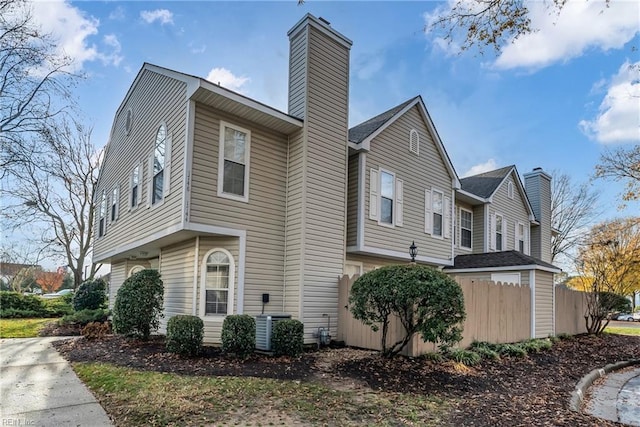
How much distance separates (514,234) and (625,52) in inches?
503

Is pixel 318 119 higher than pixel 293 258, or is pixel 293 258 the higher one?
pixel 318 119

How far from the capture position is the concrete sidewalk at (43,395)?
479 centimetres

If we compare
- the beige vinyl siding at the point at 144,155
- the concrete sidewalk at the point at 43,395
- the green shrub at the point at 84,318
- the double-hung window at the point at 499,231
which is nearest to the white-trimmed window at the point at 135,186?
the beige vinyl siding at the point at 144,155

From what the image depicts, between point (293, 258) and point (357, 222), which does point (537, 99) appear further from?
point (293, 258)

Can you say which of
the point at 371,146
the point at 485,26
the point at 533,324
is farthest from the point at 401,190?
the point at 485,26

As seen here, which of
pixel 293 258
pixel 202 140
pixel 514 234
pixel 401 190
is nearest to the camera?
pixel 202 140

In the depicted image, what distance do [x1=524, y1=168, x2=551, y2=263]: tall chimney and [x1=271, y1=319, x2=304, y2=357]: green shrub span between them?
1755 centimetres

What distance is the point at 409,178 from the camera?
13.5 meters

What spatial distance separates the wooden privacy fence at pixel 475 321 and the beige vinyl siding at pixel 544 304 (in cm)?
136

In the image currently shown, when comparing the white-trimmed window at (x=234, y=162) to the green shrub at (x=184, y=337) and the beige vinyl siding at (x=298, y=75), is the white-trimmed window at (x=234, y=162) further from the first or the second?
the green shrub at (x=184, y=337)

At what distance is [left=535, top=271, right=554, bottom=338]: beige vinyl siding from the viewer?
13391 mm

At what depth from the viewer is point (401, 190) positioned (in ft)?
43.3

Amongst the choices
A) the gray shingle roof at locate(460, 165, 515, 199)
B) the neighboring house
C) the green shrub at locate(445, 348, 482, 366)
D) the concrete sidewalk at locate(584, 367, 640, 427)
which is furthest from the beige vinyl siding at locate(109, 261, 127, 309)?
the concrete sidewalk at locate(584, 367, 640, 427)

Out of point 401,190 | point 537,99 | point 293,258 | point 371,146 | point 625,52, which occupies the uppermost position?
point 537,99
